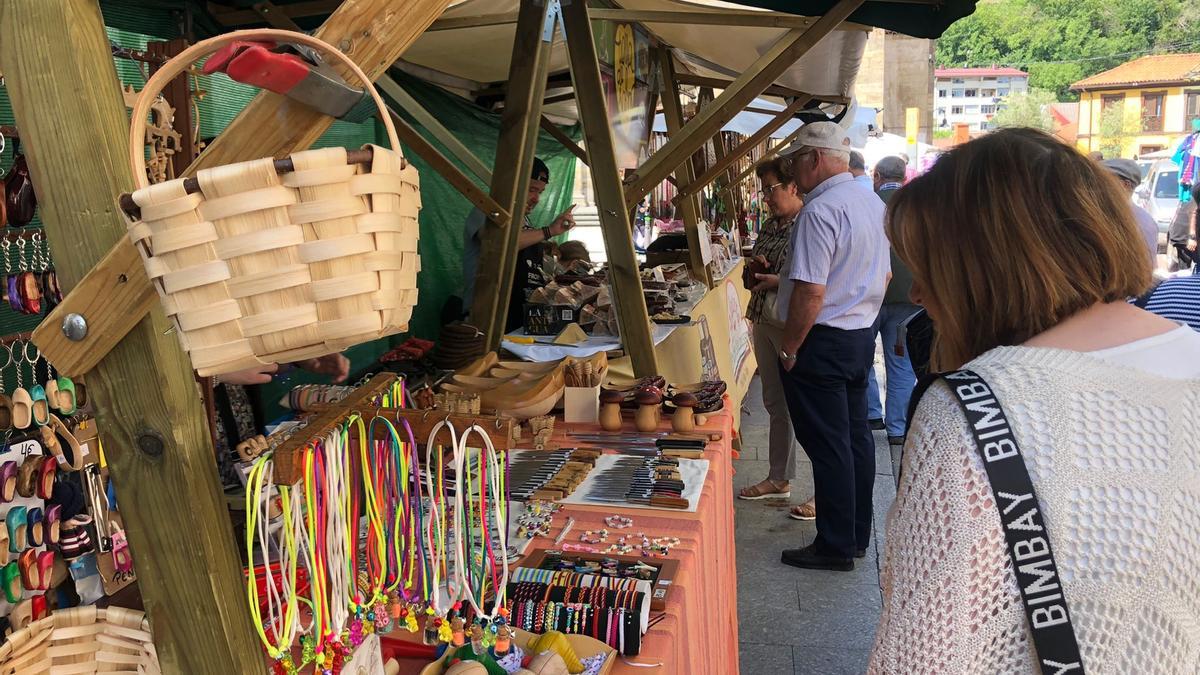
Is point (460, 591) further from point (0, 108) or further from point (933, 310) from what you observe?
point (0, 108)

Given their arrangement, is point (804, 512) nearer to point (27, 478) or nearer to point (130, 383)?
point (27, 478)

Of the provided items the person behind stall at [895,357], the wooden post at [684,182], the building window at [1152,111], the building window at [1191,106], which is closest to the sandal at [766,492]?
the person behind stall at [895,357]

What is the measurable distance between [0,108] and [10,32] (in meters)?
1.62

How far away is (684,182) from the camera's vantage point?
21.6 feet

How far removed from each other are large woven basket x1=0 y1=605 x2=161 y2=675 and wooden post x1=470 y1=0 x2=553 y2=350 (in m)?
2.10

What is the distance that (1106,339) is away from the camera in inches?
43.9

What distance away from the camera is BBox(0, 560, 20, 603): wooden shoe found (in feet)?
4.23

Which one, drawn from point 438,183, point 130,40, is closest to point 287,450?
point 130,40

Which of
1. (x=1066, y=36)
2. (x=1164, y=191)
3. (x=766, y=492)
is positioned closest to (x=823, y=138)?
(x=766, y=492)

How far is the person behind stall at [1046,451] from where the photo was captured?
1.03 meters

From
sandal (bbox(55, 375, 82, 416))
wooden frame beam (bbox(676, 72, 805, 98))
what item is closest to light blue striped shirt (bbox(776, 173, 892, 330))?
sandal (bbox(55, 375, 82, 416))

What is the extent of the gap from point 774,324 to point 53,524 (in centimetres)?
340

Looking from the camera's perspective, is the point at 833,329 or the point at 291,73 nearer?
the point at 291,73

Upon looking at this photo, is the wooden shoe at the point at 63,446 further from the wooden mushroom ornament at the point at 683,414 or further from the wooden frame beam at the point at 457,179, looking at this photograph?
the wooden frame beam at the point at 457,179
